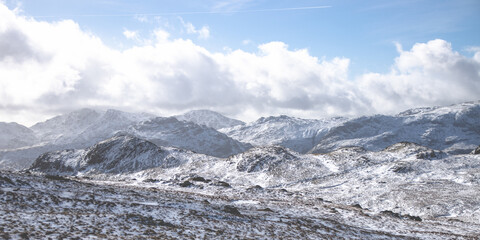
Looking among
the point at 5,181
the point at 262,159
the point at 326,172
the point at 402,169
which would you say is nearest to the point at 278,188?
the point at 326,172

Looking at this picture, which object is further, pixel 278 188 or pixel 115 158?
pixel 115 158

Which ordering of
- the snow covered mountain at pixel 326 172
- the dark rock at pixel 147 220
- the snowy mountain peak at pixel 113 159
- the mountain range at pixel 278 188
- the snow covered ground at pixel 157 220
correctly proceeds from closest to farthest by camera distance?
1. the snow covered ground at pixel 157 220
2. the dark rock at pixel 147 220
3. the mountain range at pixel 278 188
4. the snow covered mountain at pixel 326 172
5. the snowy mountain peak at pixel 113 159

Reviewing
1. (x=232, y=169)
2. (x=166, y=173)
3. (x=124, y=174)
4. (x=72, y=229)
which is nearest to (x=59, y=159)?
(x=124, y=174)

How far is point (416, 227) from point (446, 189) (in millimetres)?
41473

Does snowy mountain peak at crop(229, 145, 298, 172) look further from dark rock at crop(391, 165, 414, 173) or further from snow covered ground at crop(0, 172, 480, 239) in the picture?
snow covered ground at crop(0, 172, 480, 239)

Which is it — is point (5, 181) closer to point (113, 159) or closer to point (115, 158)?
point (113, 159)

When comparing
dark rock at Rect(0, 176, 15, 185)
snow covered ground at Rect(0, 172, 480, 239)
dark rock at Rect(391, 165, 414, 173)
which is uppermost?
dark rock at Rect(391, 165, 414, 173)

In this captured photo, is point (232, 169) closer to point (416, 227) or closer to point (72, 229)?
point (416, 227)

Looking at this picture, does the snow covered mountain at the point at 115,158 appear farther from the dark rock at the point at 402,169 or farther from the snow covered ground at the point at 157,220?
the snow covered ground at the point at 157,220

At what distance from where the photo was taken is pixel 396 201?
58500 mm

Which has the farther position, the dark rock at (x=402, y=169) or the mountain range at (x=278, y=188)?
the dark rock at (x=402, y=169)

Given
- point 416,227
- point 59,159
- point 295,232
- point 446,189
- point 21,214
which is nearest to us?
point 21,214

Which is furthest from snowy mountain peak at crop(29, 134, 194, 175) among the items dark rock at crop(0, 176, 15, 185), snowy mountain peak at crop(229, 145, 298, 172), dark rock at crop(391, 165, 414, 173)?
dark rock at crop(0, 176, 15, 185)

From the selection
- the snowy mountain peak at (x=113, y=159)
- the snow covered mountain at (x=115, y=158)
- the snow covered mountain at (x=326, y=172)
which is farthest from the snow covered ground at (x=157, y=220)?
the snow covered mountain at (x=115, y=158)
